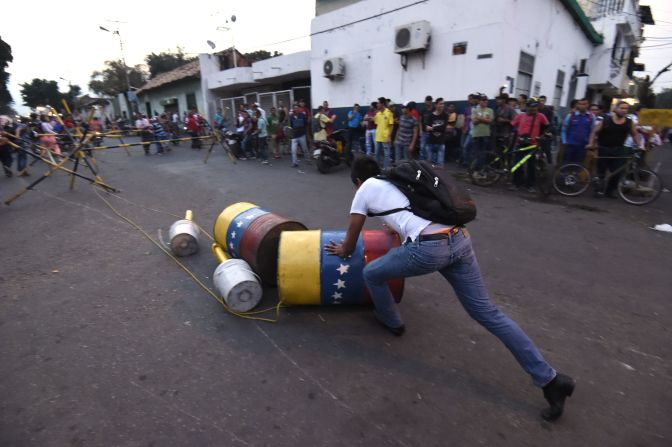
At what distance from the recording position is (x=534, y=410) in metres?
2.30

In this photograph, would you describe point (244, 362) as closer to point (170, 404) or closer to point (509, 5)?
point (170, 404)

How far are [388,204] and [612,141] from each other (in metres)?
6.73

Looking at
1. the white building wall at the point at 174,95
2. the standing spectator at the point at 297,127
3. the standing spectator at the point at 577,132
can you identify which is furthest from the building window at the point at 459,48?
the white building wall at the point at 174,95

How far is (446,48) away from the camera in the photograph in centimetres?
1041

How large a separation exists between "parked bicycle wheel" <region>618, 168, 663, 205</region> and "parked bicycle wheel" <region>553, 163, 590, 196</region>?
58 cm

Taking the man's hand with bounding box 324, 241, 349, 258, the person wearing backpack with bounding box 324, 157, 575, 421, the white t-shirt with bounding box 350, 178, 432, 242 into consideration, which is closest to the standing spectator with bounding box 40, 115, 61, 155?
the man's hand with bounding box 324, 241, 349, 258

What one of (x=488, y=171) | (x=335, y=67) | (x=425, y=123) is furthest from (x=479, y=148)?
(x=335, y=67)

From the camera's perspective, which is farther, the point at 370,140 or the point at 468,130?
the point at 370,140

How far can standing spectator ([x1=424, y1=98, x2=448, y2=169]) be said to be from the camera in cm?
880

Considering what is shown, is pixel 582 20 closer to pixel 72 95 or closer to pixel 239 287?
pixel 239 287

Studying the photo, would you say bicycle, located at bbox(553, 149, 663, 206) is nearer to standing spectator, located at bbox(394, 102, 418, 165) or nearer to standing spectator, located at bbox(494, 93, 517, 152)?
standing spectator, located at bbox(494, 93, 517, 152)

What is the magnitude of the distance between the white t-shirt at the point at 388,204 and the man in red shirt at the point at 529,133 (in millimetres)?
6353

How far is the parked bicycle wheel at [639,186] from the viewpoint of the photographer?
6.65 m

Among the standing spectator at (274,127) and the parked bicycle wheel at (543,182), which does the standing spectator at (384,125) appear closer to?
the parked bicycle wheel at (543,182)
